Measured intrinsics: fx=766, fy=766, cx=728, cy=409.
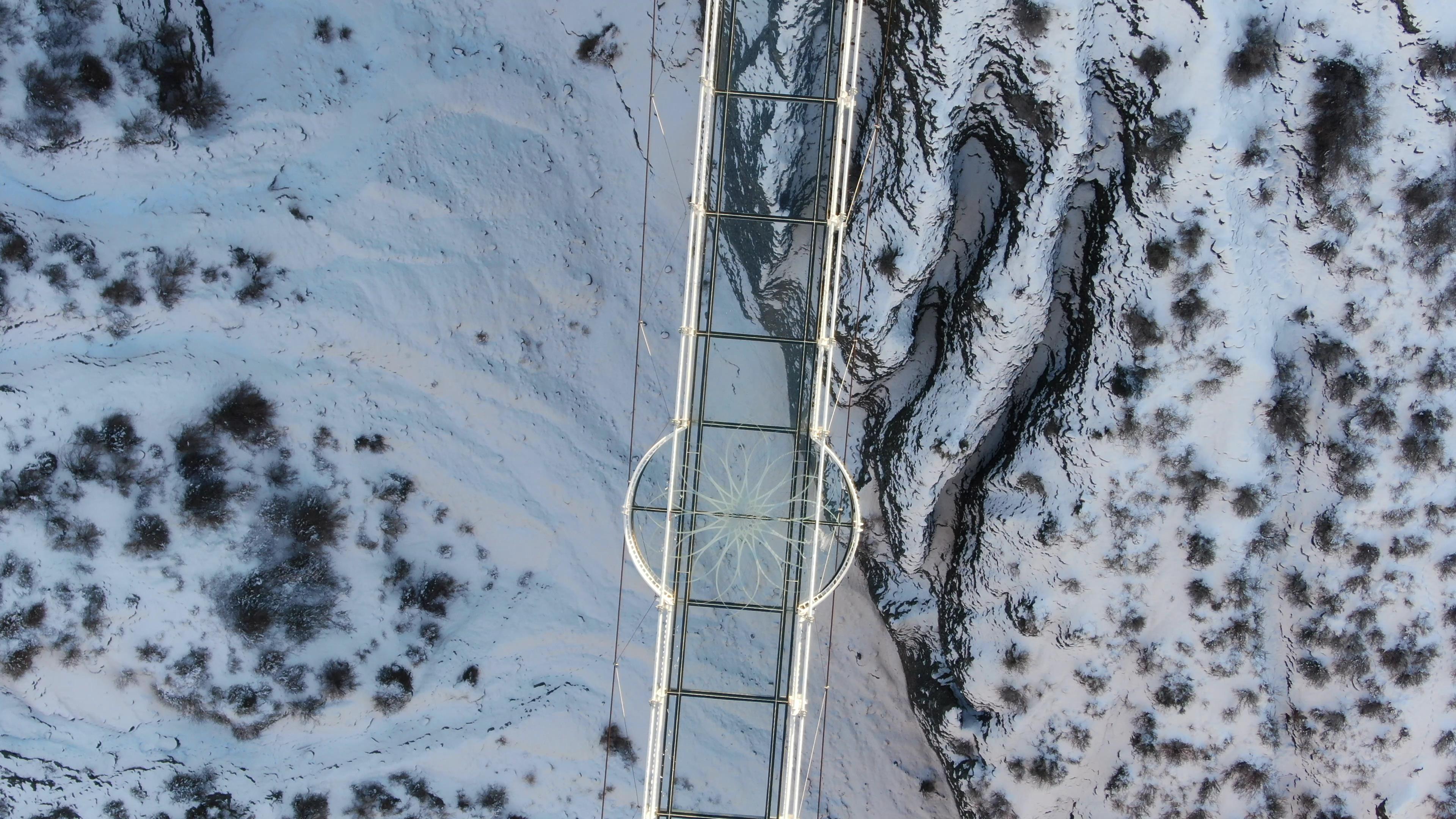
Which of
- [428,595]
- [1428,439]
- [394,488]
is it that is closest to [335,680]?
[428,595]

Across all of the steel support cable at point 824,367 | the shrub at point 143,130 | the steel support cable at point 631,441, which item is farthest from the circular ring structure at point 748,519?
the shrub at point 143,130

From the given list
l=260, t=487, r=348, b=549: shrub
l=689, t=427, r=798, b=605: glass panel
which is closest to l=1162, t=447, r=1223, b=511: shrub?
l=689, t=427, r=798, b=605: glass panel

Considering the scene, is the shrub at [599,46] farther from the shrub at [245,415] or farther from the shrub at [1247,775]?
the shrub at [1247,775]

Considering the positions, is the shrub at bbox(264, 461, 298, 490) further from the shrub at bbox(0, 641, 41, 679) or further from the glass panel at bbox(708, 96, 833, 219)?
the glass panel at bbox(708, 96, 833, 219)

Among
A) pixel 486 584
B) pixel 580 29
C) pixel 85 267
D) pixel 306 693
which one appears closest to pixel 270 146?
pixel 85 267

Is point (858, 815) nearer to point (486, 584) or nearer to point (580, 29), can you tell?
point (486, 584)

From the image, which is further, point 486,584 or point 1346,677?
point 486,584

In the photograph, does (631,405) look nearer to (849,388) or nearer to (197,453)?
(849,388)
